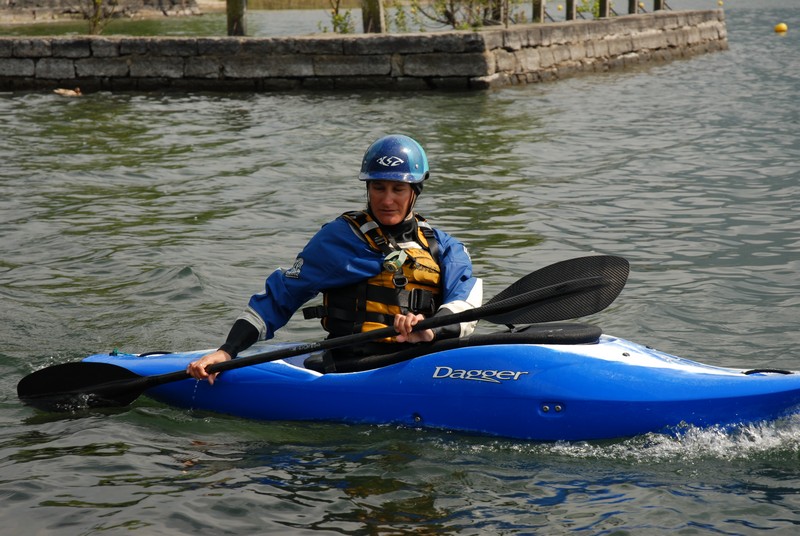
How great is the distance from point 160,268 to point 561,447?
12.9 ft

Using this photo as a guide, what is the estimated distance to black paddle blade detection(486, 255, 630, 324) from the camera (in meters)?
4.57

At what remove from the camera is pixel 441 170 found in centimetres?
1081

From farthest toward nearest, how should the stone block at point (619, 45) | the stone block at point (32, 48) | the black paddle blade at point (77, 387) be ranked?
the stone block at point (619, 45) < the stone block at point (32, 48) < the black paddle blade at point (77, 387)

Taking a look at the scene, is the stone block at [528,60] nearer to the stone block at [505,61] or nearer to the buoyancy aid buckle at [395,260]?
the stone block at [505,61]

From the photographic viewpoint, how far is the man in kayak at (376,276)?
471 cm

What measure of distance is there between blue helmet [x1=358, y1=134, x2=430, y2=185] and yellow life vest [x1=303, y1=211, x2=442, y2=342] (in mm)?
266

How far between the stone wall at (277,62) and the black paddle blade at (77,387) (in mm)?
11301

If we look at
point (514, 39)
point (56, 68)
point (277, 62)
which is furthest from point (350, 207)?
point (56, 68)

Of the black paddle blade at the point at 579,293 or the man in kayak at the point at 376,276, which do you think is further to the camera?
the man in kayak at the point at 376,276

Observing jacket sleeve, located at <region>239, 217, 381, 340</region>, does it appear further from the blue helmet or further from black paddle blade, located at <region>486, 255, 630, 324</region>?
black paddle blade, located at <region>486, 255, 630, 324</region>

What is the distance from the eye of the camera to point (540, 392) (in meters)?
4.45

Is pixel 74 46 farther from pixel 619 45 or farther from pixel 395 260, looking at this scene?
pixel 395 260

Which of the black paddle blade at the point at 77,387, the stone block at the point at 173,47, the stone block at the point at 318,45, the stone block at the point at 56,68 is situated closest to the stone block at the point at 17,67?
the stone block at the point at 56,68

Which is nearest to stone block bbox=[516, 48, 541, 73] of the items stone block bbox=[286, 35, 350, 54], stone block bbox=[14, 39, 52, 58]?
stone block bbox=[286, 35, 350, 54]
